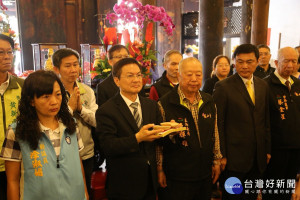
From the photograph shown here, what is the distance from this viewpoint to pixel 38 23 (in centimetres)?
595

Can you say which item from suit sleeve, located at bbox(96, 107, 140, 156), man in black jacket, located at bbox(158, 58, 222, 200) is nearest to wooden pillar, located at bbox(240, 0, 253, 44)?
man in black jacket, located at bbox(158, 58, 222, 200)

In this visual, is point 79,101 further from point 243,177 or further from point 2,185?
point 243,177

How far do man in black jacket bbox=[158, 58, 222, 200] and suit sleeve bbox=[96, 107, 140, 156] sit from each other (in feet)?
1.29

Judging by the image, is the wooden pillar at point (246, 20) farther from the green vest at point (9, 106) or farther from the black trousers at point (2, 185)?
the black trousers at point (2, 185)

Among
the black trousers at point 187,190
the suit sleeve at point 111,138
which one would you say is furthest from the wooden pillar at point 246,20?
the suit sleeve at point 111,138

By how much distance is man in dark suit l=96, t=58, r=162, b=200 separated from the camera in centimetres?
184

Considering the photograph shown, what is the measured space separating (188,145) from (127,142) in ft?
1.80

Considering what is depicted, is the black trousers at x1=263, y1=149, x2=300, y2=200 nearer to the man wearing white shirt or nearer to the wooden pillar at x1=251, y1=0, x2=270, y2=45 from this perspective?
the man wearing white shirt

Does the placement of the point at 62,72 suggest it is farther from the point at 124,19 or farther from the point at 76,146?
the point at 124,19

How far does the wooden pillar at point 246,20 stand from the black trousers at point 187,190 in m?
5.50

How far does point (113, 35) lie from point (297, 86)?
2188 mm

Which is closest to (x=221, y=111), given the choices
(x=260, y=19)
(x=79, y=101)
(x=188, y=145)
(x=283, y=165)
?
(x=188, y=145)

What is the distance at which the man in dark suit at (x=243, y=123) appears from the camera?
237cm

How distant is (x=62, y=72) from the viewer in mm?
2219
